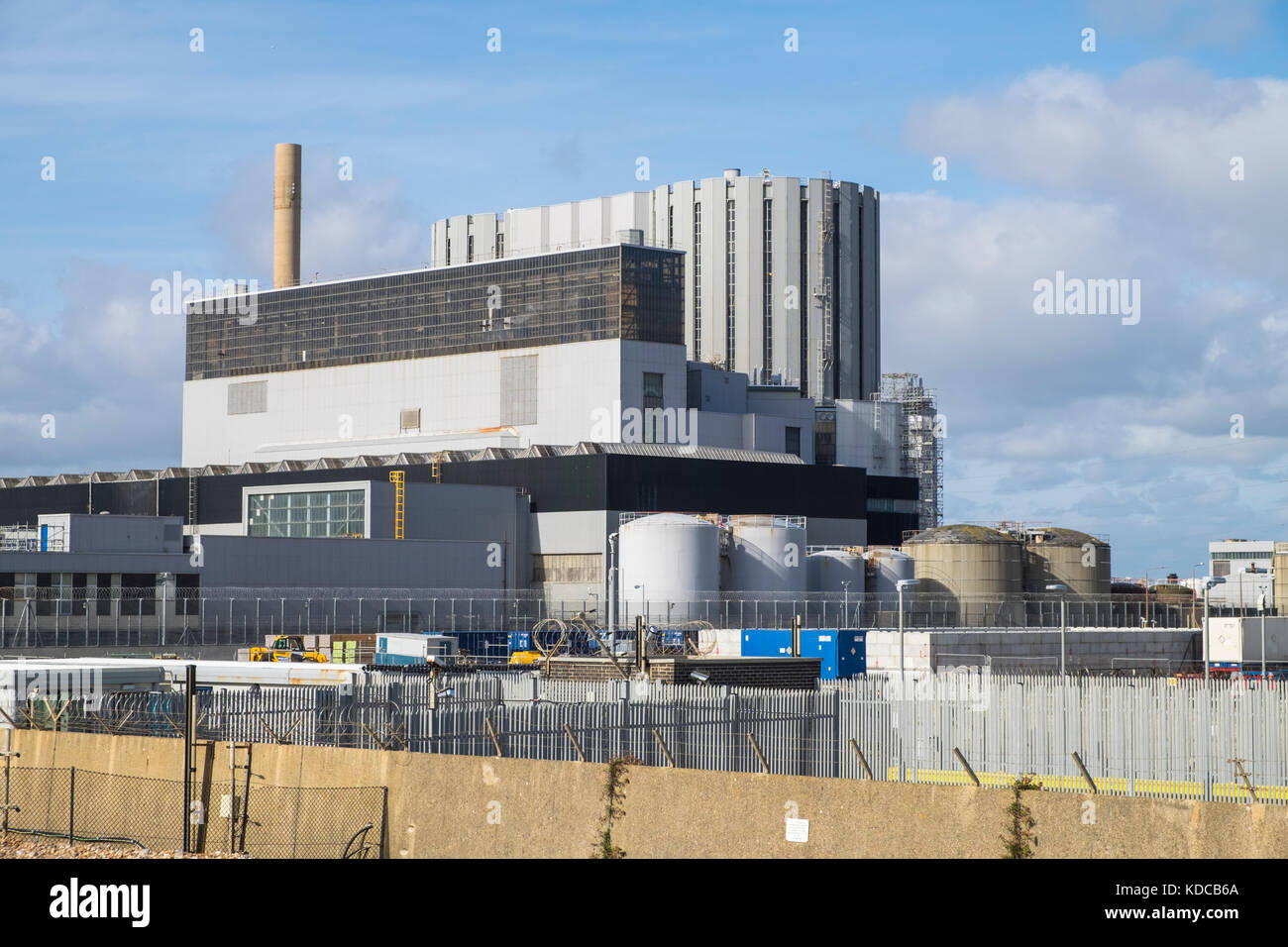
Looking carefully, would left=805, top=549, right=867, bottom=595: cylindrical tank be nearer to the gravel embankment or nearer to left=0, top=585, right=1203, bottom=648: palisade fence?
left=0, top=585, right=1203, bottom=648: palisade fence

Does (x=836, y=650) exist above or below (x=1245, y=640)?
above

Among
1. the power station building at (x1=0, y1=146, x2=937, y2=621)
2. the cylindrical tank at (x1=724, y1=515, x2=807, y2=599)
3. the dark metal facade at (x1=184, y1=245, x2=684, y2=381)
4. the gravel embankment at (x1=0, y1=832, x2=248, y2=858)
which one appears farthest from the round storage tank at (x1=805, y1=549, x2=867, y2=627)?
the gravel embankment at (x1=0, y1=832, x2=248, y2=858)

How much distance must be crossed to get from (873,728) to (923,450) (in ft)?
430

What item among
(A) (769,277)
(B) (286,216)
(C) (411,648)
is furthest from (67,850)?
(A) (769,277)

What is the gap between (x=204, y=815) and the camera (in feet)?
86.3

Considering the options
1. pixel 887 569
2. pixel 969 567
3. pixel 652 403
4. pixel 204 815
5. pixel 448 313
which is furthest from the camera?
pixel 448 313

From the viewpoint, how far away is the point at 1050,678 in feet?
99.8

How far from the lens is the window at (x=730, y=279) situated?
162625 millimetres

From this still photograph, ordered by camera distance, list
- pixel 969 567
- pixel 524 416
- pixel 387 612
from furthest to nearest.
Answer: pixel 524 416 → pixel 969 567 → pixel 387 612

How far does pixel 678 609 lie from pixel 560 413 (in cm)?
4370

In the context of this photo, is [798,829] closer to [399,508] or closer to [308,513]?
[399,508]

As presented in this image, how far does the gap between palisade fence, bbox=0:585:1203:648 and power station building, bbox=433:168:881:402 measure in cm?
5840

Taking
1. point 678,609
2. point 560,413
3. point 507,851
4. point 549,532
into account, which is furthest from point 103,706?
point 560,413
